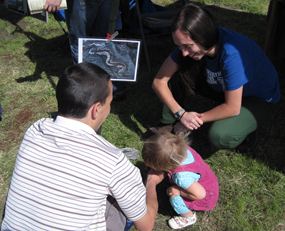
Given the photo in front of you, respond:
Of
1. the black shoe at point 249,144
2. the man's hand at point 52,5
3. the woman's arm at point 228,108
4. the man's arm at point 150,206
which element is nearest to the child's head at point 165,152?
the man's arm at point 150,206

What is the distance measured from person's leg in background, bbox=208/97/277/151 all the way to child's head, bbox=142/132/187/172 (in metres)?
0.54

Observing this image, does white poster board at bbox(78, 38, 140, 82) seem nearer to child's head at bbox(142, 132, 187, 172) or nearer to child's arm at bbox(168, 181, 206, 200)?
child's head at bbox(142, 132, 187, 172)

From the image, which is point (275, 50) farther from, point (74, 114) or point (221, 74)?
point (74, 114)

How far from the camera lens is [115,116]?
312cm

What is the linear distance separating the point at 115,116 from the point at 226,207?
156cm

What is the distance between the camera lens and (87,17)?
9.30 ft

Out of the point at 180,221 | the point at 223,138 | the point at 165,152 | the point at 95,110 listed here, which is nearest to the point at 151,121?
the point at 223,138

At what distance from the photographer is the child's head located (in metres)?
1.68

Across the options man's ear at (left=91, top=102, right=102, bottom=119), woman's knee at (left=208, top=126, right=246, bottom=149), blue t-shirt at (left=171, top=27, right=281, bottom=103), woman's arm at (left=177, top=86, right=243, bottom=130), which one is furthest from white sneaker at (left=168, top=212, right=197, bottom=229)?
man's ear at (left=91, top=102, right=102, bottom=119)

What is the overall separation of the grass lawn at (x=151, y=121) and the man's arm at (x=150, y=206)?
0.43 meters

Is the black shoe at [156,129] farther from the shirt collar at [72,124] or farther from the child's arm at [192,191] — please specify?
the shirt collar at [72,124]

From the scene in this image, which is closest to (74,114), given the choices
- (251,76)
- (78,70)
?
(78,70)

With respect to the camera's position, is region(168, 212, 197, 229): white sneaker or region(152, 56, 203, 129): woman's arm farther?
region(152, 56, 203, 129): woman's arm

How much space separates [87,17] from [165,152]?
6.07 feet
